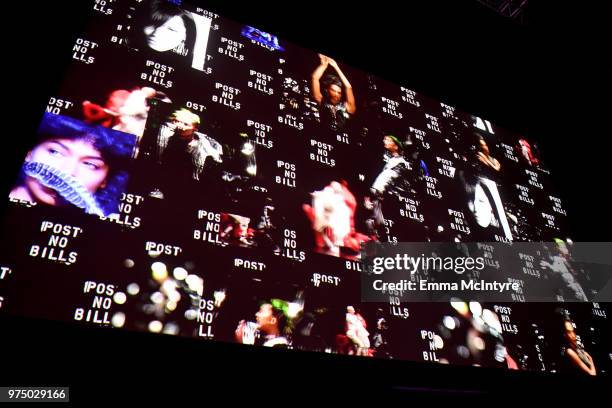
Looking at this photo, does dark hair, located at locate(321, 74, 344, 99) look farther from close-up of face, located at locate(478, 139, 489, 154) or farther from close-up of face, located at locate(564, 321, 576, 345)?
close-up of face, located at locate(564, 321, 576, 345)

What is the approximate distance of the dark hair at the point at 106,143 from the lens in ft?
7.00

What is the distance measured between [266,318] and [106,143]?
1.16 m

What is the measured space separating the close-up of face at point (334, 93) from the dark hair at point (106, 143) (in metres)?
1.45

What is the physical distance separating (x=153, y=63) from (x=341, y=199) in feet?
4.49

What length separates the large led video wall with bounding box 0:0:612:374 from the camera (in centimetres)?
202

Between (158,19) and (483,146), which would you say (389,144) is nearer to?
(483,146)

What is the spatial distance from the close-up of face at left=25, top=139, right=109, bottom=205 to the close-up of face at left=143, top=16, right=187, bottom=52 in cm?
88

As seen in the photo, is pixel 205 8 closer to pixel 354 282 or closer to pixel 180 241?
pixel 180 241

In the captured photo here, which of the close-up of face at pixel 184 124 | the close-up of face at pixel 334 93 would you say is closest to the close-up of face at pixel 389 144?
the close-up of face at pixel 334 93

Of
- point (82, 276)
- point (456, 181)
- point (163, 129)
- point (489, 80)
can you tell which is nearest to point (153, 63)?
point (163, 129)

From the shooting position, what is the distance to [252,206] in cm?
248

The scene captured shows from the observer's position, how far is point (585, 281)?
11.4 ft

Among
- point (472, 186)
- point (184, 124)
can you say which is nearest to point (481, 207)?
point (472, 186)

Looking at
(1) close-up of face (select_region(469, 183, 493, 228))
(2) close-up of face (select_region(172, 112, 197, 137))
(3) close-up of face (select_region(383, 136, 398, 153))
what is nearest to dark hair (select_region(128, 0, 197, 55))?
(2) close-up of face (select_region(172, 112, 197, 137))
